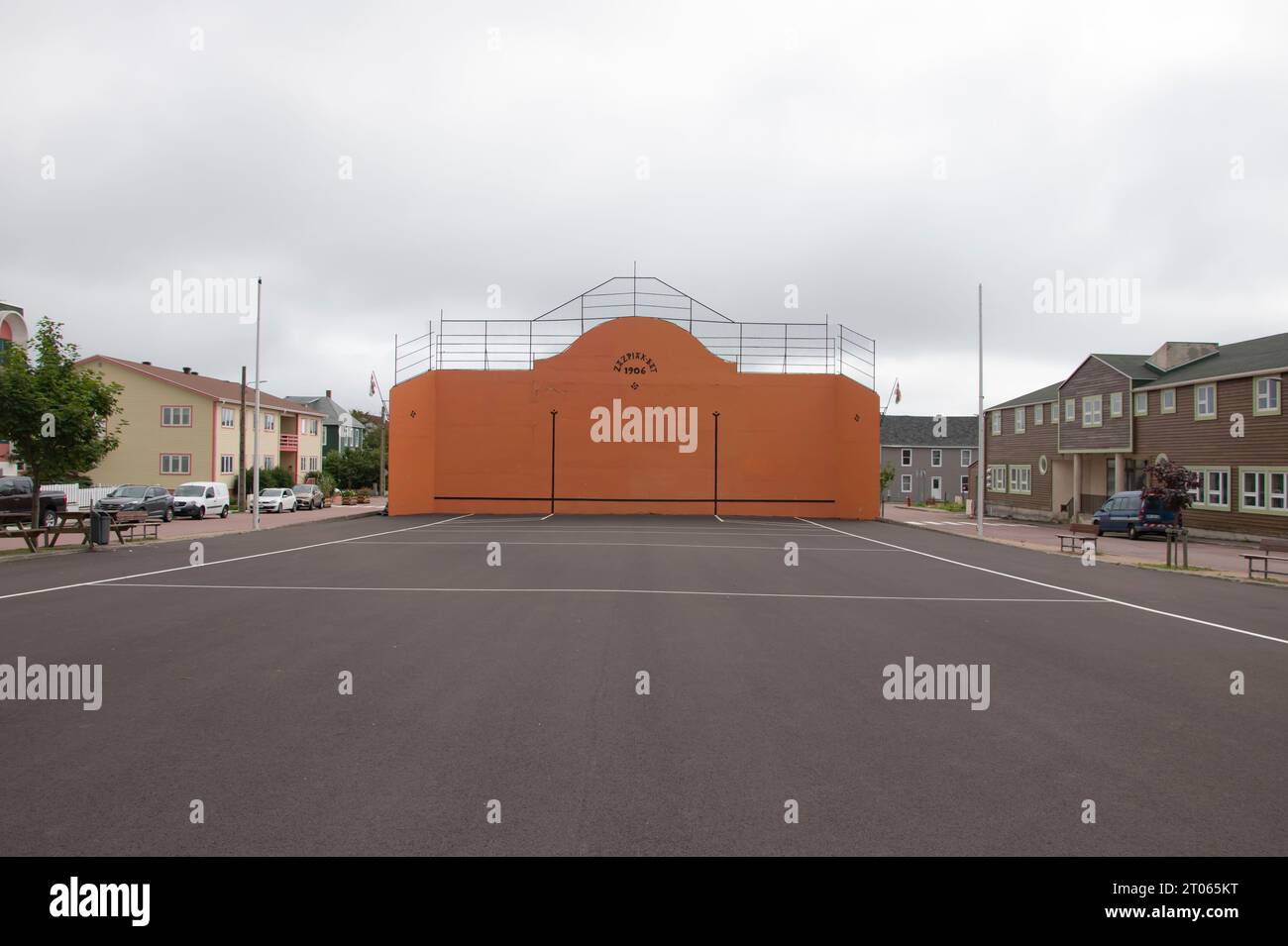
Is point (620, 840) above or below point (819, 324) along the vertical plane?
below

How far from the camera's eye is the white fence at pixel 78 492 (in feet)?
117

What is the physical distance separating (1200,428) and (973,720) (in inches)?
1310

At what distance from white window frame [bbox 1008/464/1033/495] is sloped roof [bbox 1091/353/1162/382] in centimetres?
823

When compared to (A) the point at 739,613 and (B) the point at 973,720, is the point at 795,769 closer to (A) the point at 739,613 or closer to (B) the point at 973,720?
(B) the point at 973,720

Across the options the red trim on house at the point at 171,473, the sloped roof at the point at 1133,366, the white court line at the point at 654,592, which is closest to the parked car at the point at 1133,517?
the sloped roof at the point at 1133,366

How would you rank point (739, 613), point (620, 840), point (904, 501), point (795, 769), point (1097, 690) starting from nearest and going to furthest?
1. point (620, 840)
2. point (795, 769)
3. point (1097, 690)
4. point (739, 613)
5. point (904, 501)

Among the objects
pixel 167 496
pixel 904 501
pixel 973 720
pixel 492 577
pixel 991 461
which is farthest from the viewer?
pixel 904 501

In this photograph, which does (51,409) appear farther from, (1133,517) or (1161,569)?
(1133,517)

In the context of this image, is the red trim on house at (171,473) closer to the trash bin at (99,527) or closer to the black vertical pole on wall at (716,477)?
the trash bin at (99,527)

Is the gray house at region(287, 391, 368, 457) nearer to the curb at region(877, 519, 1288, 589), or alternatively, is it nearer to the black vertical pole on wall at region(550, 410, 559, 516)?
the black vertical pole on wall at region(550, 410, 559, 516)

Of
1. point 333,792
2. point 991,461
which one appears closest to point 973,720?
point 333,792

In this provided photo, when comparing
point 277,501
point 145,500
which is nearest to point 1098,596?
point 145,500

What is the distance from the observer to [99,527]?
2047 cm

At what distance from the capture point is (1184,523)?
3253 cm
